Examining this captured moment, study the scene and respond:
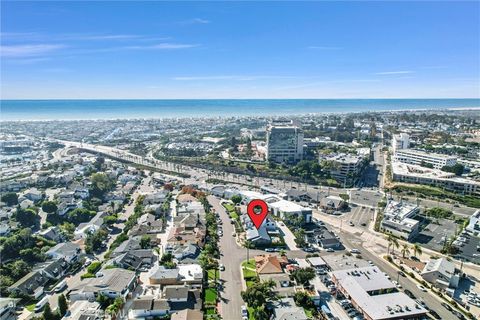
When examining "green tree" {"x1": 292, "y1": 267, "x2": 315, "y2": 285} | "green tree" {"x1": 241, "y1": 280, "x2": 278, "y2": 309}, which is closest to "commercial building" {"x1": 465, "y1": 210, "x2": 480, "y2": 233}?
"green tree" {"x1": 292, "y1": 267, "x2": 315, "y2": 285}

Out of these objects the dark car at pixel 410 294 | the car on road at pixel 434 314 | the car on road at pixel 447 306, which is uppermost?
the dark car at pixel 410 294

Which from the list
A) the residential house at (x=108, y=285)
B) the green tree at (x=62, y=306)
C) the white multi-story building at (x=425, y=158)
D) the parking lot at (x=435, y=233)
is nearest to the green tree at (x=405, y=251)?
the parking lot at (x=435, y=233)

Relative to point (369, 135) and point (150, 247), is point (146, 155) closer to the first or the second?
point (150, 247)

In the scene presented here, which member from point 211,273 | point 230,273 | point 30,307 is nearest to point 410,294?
point 230,273

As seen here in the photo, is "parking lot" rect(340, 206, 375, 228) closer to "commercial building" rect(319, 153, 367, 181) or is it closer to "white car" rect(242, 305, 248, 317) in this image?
"commercial building" rect(319, 153, 367, 181)

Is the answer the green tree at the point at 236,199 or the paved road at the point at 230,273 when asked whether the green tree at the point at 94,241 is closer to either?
the paved road at the point at 230,273

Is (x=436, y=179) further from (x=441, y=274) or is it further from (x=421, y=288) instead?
(x=421, y=288)
